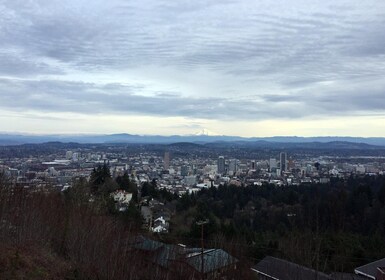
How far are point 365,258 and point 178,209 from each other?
1672 centimetres

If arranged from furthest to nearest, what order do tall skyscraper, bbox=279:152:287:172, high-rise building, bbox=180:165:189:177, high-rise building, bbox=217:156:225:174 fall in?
tall skyscraper, bbox=279:152:287:172 → high-rise building, bbox=217:156:225:174 → high-rise building, bbox=180:165:189:177

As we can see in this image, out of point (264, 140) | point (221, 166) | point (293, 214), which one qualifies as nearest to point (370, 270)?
point (293, 214)

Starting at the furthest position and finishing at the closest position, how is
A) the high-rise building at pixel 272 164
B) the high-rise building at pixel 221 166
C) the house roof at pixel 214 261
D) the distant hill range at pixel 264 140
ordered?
the distant hill range at pixel 264 140
the high-rise building at pixel 272 164
the high-rise building at pixel 221 166
the house roof at pixel 214 261

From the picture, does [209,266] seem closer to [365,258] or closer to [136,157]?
[365,258]

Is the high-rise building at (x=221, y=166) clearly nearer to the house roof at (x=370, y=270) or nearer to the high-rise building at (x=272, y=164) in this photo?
the high-rise building at (x=272, y=164)

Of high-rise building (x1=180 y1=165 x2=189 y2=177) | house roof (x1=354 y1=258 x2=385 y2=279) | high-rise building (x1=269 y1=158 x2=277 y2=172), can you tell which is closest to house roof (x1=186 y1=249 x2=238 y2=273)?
house roof (x1=354 y1=258 x2=385 y2=279)

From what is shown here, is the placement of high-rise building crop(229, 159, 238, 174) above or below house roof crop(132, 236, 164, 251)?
below

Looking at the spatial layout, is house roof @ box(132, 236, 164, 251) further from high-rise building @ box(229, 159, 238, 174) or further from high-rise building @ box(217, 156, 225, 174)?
high-rise building @ box(217, 156, 225, 174)

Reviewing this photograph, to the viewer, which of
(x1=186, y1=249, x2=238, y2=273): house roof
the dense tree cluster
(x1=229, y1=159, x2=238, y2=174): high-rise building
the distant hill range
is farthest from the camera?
the distant hill range

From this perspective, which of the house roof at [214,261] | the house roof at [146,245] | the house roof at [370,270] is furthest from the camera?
the house roof at [370,270]

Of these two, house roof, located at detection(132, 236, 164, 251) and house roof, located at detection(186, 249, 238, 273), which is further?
house roof, located at detection(132, 236, 164, 251)

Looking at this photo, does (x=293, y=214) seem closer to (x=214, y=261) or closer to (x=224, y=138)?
(x=214, y=261)

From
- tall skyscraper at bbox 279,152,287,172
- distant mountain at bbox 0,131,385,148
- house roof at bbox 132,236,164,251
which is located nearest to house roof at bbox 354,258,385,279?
house roof at bbox 132,236,164,251

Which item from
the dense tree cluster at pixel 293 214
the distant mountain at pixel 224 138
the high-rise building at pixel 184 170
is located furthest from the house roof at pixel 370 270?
the distant mountain at pixel 224 138
